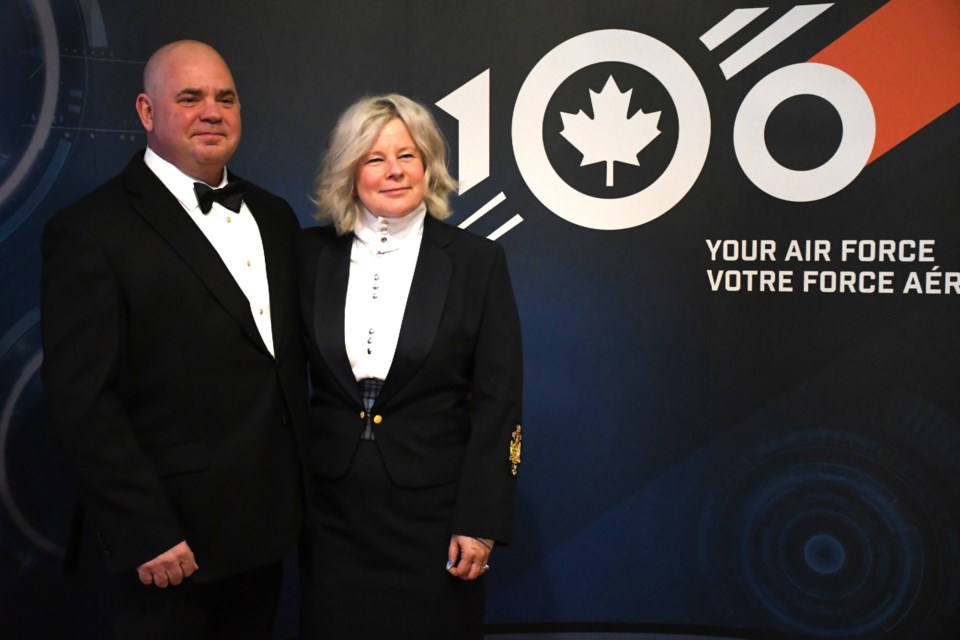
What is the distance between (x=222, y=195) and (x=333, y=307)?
39 cm

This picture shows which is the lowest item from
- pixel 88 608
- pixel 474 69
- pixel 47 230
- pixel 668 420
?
pixel 88 608

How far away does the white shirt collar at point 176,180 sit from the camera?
2.33 m

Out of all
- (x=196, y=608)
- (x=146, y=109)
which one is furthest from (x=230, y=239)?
(x=196, y=608)

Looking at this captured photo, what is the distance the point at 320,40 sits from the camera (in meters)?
3.27

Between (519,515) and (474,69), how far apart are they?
5.16ft

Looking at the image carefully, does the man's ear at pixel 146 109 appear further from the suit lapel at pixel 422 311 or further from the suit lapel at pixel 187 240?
the suit lapel at pixel 422 311

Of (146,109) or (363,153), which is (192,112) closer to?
(146,109)

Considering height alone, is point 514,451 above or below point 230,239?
below

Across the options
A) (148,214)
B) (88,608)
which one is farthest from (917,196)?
(88,608)

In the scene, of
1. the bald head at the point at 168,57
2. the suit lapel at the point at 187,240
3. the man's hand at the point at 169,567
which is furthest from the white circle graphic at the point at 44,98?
the man's hand at the point at 169,567

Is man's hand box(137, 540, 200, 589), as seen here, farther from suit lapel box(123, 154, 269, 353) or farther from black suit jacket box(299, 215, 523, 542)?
suit lapel box(123, 154, 269, 353)

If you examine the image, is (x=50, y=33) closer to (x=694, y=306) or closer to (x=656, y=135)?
(x=656, y=135)

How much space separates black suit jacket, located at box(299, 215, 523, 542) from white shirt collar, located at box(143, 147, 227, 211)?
344 mm

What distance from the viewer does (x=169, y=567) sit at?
213 cm
